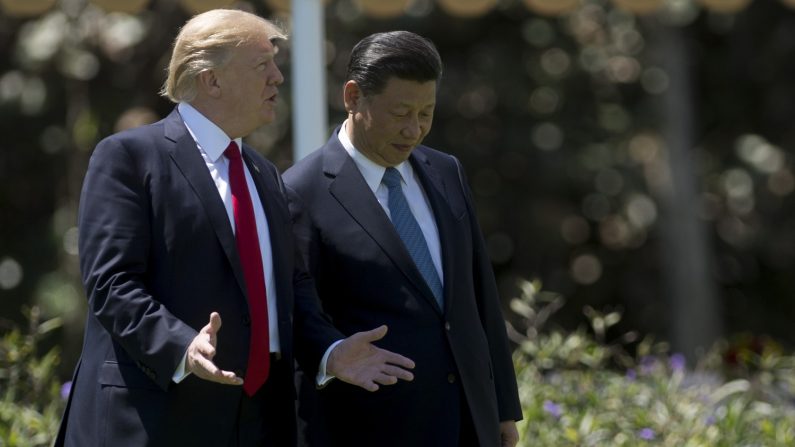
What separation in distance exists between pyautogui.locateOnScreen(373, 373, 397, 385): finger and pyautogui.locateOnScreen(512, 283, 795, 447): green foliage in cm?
193

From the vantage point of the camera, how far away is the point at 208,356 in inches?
113

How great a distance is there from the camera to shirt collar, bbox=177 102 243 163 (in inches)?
127

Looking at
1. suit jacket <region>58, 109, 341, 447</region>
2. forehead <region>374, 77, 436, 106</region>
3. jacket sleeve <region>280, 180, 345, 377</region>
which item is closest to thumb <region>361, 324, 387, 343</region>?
jacket sleeve <region>280, 180, 345, 377</region>

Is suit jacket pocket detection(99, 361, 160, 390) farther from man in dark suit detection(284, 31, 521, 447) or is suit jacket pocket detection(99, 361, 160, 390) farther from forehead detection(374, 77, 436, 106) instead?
forehead detection(374, 77, 436, 106)

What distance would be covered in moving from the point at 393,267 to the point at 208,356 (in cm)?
70

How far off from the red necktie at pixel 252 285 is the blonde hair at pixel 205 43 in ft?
0.79

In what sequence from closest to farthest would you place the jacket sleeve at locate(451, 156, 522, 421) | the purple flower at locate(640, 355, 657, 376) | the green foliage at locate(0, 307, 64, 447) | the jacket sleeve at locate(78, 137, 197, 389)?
the jacket sleeve at locate(78, 137, 197, 389), the jacket sleeve at locate(451, 156, 522, 421), the green foliage at locate(0, 307, 64, 447), the purple flower at locate(640, 355, 657, 376)

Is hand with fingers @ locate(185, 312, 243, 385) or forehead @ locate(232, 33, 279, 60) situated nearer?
hand with fingers @ locate(185, 312, 243, 385)

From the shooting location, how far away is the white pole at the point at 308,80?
17.9 ft

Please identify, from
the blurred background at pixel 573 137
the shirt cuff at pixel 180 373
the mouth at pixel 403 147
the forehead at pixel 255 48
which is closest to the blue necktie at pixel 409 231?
the mouth at pixel 403 147

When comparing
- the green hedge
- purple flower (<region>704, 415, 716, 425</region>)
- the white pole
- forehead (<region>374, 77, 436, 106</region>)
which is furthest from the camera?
the white pole

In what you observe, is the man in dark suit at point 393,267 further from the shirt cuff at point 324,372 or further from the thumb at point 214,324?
the thumb at point 214,324

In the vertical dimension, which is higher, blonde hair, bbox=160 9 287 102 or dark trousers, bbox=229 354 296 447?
blonde hair, bbox=160 9 287 102

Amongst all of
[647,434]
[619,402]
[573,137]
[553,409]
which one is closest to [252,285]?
A: [553,409]
